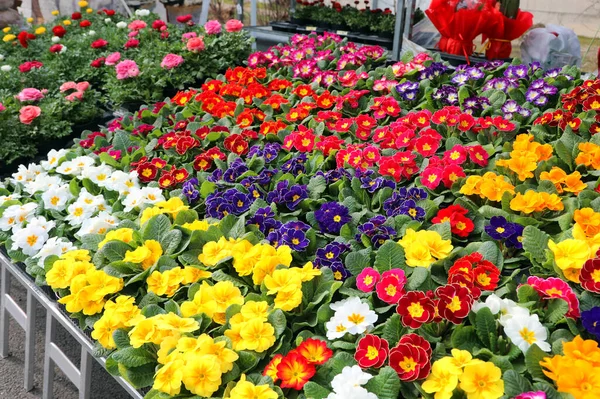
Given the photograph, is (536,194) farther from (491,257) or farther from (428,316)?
(428,316)

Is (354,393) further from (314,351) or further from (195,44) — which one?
(195,44)

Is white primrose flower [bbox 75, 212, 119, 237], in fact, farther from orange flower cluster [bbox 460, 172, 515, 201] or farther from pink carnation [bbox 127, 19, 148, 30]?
pink carnation [bbox 127, 19, 148, 30]

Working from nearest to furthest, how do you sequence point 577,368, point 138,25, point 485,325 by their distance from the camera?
point 577,368 → point 485,325 → point 138,25

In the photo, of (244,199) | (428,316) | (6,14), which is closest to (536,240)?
(428,316)

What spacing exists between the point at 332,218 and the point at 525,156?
79 centimetres

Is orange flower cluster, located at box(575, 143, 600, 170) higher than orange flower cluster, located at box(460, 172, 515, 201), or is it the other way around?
orange flower cluster, located at box(575, 143, 600, 170)

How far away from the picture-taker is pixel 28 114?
3010 mm

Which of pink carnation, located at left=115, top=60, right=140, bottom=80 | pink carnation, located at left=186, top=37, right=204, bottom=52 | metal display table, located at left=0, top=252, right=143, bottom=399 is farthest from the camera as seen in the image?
pink carnation, located at left=186, top=37, right=204, bottom=52

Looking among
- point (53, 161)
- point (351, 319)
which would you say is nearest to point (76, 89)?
point (53, 161)

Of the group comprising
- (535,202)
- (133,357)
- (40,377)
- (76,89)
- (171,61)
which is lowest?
(40,377)

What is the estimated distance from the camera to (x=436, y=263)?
65.9 inches

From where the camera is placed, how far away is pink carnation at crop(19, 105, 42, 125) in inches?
118

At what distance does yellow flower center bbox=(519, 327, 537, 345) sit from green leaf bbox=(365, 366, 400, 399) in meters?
0.32

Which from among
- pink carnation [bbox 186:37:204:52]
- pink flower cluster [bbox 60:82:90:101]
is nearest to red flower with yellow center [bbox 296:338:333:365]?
pink flower cluster [bbox 60:82:90:101]
